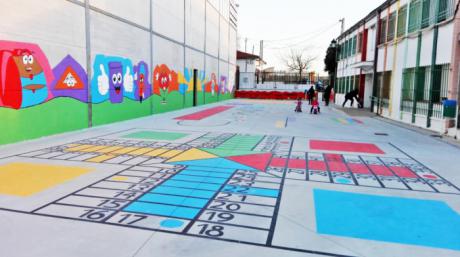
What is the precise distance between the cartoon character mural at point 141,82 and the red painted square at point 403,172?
12.3 meters

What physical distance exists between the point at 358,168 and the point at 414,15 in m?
13.6

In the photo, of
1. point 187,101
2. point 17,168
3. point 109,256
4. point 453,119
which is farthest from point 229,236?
point 187,101

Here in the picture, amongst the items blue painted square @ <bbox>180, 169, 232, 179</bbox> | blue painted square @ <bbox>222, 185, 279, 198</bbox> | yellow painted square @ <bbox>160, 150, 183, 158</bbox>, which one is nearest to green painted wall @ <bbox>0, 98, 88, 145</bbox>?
yellow painted square @ <bbox>160, 150, 183, 158</bbox>

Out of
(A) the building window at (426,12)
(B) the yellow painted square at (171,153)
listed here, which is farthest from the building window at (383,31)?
(B) the yellow painted square at (171,153)

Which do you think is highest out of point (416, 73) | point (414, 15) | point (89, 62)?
point (414, 15)

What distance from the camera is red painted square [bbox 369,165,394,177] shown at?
287 inches

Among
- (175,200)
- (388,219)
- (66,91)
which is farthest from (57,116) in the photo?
(388,219)

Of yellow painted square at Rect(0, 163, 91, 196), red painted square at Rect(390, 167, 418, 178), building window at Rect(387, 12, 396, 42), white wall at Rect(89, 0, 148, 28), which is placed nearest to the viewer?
yellow painted square at Rect(0, 163, 91, 196)

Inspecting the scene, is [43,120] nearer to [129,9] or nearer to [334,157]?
[129,9]

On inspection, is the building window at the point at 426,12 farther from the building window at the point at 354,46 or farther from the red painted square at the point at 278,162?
the building window at the point at 354,46

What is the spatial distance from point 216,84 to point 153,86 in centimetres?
1515

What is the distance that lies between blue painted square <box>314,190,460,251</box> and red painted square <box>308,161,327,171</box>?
1.71 m

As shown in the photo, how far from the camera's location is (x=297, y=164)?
791 cm

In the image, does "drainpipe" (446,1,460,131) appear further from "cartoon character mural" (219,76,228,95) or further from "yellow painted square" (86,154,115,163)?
"cartoon character mural" (219,76,228,95)
